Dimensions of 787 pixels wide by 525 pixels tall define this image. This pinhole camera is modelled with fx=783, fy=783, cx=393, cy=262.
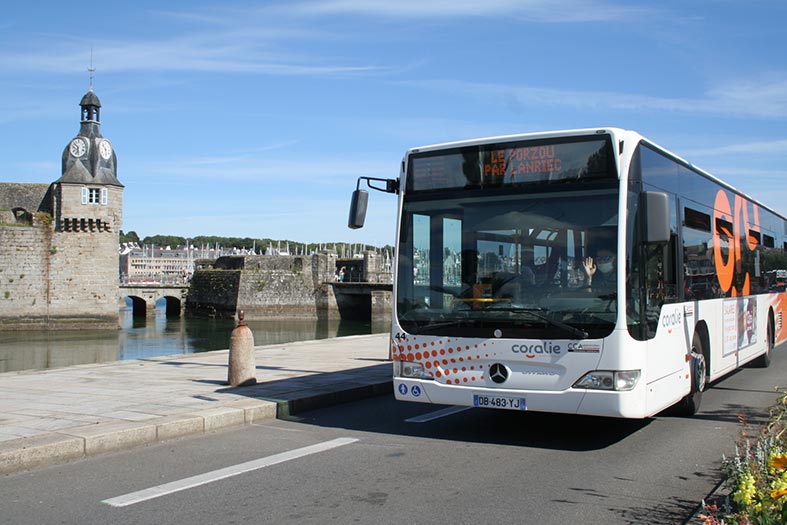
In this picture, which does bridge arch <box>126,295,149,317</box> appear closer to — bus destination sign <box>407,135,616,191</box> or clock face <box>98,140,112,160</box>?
clock face <box>98,140,112,160</box>

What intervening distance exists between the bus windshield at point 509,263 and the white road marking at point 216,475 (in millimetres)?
1510

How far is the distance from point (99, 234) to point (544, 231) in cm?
5787

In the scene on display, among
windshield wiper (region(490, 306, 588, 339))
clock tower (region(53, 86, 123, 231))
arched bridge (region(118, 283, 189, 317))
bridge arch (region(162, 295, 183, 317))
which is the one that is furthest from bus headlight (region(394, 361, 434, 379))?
bridge arch (region(162, 295, 183, 317))

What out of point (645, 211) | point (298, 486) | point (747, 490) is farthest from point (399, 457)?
point (747, 490)

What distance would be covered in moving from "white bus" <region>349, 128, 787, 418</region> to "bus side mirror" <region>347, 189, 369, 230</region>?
0.02 m

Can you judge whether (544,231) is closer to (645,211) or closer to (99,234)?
(645,211)

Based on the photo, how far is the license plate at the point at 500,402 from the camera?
7.40 metres

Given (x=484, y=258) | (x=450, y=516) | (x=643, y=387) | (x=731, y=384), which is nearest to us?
(x=450, y=516)

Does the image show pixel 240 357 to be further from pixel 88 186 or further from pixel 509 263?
pixel 88 186

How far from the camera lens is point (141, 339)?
5141 centimetres

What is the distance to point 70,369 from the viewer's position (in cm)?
1308

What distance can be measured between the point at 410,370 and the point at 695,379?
335cm

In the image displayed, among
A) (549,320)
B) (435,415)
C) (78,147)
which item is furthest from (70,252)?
(549,320)

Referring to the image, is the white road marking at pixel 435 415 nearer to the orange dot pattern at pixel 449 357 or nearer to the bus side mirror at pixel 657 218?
the orange dot pattern at pixel 449 357
